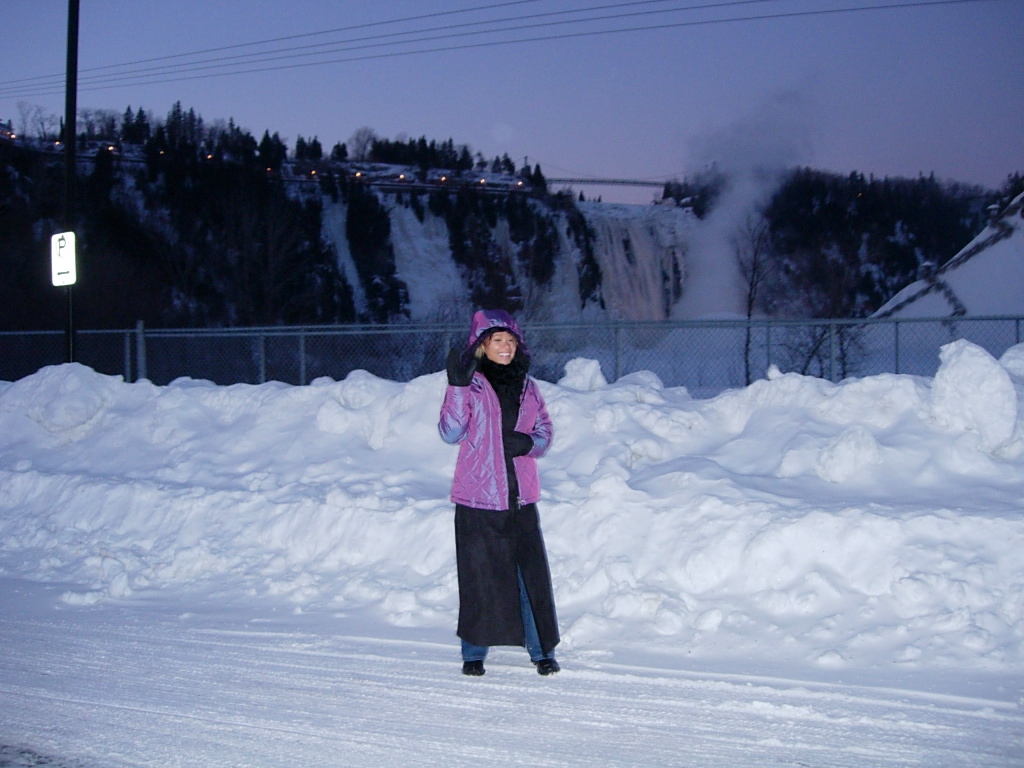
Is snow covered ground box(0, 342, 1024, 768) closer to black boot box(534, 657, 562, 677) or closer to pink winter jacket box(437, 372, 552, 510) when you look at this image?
black boot box(534, 657, 562, 677)

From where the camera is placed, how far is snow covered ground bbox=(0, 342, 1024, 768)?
167 inches

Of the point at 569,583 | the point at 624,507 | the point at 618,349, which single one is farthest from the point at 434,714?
the point at 618,349

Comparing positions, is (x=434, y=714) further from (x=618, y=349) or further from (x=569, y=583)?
(x=618, y=349)

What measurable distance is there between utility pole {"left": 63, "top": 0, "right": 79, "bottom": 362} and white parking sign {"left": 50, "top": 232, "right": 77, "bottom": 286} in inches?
9.0

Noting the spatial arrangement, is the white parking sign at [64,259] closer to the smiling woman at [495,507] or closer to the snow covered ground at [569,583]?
the snow covered ground at [569,583]

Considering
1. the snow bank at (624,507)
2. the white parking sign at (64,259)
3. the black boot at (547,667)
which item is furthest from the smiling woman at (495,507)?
the white parking sign at (64,259)

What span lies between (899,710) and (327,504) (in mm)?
4783

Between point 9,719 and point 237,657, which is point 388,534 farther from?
point 9,719

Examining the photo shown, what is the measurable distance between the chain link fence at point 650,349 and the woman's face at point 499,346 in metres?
5.60

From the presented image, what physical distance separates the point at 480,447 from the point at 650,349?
8.41 m

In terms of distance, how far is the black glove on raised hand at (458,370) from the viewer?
16.8 ft

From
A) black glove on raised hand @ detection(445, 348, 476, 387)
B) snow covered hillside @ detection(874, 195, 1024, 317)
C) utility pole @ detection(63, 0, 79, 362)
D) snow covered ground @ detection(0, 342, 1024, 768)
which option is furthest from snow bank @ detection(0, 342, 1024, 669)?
snow covered hillside @ detection(874, 195, 1024, 317)

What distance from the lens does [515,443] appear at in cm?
516

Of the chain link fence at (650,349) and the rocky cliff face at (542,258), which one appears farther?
the rocky cliff face at (542,258)
